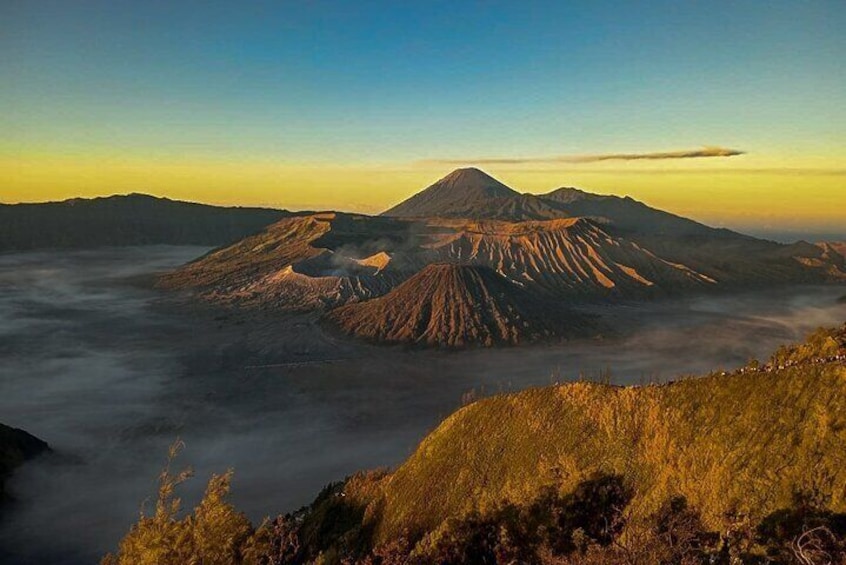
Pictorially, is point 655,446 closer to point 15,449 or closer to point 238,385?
point 15,449

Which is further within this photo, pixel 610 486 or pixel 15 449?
pixel 15 449

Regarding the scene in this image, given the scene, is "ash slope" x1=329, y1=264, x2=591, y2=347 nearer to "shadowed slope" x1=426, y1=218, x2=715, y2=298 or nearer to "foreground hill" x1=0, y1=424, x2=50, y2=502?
"shadowed slope" x1=426, y1=218, x2=715, y2=298

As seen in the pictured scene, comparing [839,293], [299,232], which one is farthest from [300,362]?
[839,293]

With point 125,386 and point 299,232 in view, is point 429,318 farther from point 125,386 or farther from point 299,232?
point 299,232

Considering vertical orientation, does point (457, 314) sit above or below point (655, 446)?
below

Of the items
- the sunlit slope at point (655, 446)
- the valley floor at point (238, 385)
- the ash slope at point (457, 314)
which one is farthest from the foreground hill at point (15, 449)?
the ash slope at point (457, 314)

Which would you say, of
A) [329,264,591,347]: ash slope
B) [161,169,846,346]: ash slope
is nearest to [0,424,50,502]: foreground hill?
[329,264,591,347]: ash slope

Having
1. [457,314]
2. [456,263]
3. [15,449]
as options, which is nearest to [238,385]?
[15,449]
